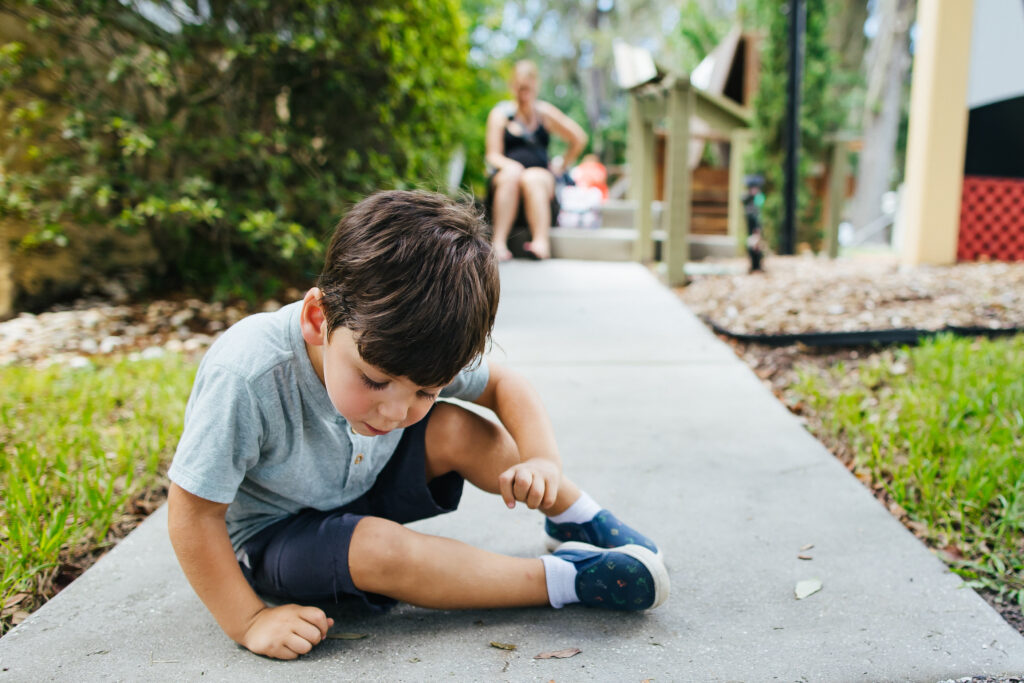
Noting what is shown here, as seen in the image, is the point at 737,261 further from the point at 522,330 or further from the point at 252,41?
the point at 252,41

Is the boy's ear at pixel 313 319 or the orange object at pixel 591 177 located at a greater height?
the orange object at pixel 591 177

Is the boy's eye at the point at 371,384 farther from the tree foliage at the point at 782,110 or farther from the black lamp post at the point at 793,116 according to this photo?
the tree foliage at the point at 782,110

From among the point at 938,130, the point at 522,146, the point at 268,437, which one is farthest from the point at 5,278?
the point at 938,130

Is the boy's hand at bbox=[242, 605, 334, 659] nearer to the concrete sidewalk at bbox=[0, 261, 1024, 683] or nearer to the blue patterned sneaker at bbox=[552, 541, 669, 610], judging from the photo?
the concrete sidewalk at bbox=[0, 261, 1024, 683]

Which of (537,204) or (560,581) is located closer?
(560,581)

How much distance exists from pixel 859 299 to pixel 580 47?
26431 millimetres

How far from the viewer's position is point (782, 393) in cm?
324

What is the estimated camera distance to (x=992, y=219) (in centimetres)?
→ 577

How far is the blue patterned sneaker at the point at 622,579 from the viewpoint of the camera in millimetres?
1551

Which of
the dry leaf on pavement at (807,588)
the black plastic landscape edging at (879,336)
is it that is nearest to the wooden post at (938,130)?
the black plastic landscape edging at (879,336)

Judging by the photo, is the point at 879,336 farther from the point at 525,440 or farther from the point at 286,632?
the point at 286,632

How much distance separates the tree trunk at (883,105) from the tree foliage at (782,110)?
971cm

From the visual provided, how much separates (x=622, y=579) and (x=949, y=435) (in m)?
1.50

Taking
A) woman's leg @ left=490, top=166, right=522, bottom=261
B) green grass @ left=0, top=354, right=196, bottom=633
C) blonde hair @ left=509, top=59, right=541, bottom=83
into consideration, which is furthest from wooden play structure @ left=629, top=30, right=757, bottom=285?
green grass @ left=0, top=354, right=196, bottom=633
